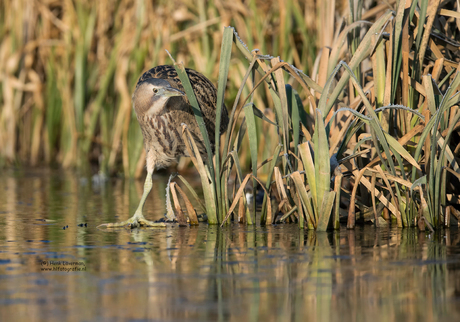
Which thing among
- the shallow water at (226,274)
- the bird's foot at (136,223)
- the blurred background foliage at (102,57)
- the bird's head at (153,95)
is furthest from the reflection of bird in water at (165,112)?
the blurred background foliage at (102,57)

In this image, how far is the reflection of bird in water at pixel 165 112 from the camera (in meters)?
4.34

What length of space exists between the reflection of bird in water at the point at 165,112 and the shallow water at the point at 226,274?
0.85 meters

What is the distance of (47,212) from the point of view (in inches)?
183

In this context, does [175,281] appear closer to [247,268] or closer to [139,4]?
[247,268]

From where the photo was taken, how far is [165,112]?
448 centimetres

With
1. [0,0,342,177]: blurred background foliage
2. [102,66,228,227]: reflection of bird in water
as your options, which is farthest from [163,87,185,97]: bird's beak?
[0,0,342,177]: blurred background foliage

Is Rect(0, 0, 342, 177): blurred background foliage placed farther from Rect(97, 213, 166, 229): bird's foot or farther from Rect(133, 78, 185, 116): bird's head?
Rect(97, 213, 166, 229): bird's foot

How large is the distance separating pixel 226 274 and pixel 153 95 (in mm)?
2016

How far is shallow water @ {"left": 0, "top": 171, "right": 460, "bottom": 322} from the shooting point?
2.10 m

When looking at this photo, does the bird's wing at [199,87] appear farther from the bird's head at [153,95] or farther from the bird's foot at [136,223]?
the bird's foot at [136,223]

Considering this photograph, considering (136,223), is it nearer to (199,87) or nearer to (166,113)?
(166,113)

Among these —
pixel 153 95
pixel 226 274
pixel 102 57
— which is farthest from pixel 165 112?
pixel 102 57

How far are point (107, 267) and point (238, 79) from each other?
4.39m

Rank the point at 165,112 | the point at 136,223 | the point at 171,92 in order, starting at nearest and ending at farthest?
the point at 136,223 → the point at 171,92 → the point at 165,112
